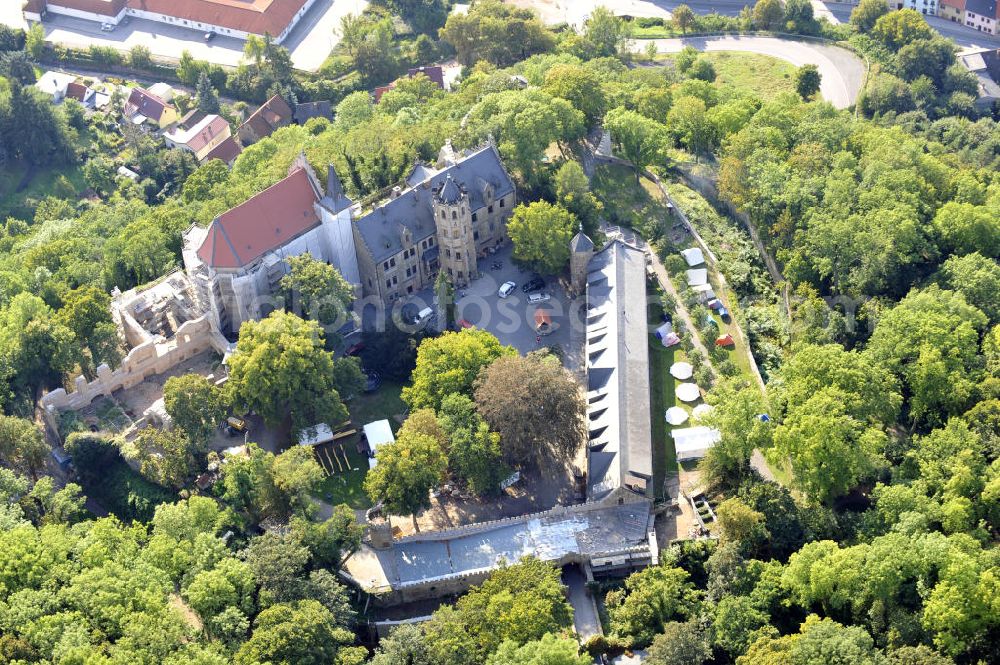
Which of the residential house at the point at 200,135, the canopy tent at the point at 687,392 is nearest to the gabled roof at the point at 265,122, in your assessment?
the residential house at the point at 200,135

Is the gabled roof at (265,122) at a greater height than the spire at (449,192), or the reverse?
the spire at (449,192)

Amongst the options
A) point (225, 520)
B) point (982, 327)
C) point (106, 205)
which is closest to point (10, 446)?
point (225, 520)

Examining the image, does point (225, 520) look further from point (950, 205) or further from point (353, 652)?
point (950, 205)

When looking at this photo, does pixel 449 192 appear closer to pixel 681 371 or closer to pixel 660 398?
pixel 681 371

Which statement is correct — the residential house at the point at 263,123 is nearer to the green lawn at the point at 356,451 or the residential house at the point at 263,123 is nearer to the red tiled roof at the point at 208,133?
the red tiled roof at the point at 208,133

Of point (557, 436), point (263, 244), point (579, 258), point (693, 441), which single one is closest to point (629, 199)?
point (579, 258)

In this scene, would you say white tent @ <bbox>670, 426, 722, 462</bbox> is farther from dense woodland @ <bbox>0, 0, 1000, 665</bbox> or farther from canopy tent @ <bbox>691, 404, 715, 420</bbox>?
dense woodland @ <bbox>0, 0, 1000, 665</bbox>

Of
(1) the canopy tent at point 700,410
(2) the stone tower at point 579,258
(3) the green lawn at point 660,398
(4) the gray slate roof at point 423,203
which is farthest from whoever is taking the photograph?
(2) the stone tower at point 579,258
